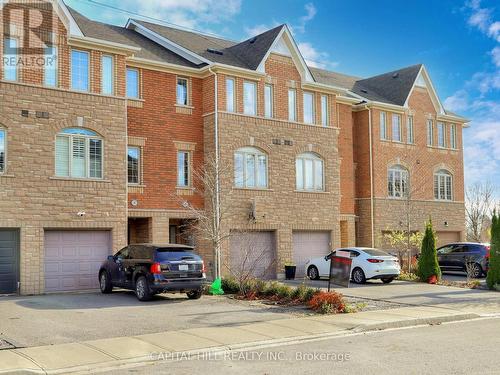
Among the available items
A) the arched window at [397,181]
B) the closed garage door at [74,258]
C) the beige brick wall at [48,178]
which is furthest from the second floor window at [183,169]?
the arched window at [397,181]

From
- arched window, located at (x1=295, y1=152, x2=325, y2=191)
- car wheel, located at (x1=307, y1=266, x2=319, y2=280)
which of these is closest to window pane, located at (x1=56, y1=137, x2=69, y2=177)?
arched window, located at (x1=295, y1=152, x2=325, y2=191)

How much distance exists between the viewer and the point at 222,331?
42.9 ft

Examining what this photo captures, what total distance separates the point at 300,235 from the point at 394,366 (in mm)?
19375

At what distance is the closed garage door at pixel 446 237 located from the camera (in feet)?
120

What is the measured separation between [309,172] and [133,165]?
28.7 feet

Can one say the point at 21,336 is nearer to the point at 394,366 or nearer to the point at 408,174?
the point at 394,366

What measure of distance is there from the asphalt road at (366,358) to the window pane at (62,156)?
12.6m

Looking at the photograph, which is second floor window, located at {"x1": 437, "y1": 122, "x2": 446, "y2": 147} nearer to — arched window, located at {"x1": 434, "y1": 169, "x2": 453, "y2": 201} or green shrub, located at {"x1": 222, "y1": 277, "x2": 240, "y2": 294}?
arched window, located at {"x1": 434, "y1": 169, "x2": 453, "y2": 201}

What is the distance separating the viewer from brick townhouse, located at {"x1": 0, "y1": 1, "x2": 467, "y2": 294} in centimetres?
2081

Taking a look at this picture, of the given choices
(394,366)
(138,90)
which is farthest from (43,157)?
(394,366)

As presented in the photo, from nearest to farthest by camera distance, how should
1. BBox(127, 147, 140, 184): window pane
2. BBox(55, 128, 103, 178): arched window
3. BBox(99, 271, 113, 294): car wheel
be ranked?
BBox(99, 271, 113, 294): car wheel → BBox(55, 128, 103, 178): arched window → BBox(127, 147, 140, 184): window pane

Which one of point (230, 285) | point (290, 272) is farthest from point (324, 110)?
point (230, 285)

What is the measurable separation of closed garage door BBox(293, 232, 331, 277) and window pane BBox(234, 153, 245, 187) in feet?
13.5

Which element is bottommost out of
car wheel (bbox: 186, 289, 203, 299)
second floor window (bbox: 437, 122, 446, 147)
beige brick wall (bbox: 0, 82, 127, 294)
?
car wheel (bbox: 186, 289, 203, 299)
